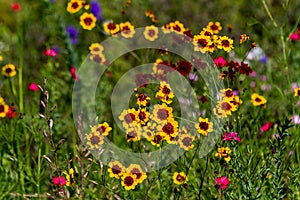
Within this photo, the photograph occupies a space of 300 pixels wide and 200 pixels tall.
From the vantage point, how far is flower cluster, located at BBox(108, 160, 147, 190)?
6.23 ft

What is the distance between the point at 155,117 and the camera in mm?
1913

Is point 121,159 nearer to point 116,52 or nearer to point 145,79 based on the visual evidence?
point 145,79

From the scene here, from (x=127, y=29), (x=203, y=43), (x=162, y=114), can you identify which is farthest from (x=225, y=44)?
(x=127, y=29)

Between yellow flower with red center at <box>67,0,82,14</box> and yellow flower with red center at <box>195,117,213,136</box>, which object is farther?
yellow flower with red center at <box>67,0,82,14</box>

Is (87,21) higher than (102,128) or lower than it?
higher

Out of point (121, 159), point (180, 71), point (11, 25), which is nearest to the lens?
point (180, 71)

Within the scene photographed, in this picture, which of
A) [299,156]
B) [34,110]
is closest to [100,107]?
[34,110]

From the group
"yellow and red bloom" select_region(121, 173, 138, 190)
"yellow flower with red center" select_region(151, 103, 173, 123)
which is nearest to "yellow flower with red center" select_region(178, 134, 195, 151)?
"yellow flower with red center" select_region(151, 103, 173, 123)

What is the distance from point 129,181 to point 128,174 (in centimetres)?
3

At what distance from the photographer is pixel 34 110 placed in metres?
3.00

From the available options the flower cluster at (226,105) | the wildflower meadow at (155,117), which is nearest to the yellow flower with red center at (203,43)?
the wildflower meadow at (155,117)

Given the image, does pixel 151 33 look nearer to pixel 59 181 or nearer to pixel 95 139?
pixel 95 139

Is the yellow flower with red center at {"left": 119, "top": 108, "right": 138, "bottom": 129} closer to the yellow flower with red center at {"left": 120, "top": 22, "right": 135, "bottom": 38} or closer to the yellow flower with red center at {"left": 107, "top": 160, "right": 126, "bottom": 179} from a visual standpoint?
the yellow flower with red center at {"left": 107, "top": 160, "right": 126, "bottom": 179}

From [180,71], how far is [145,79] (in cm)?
17
